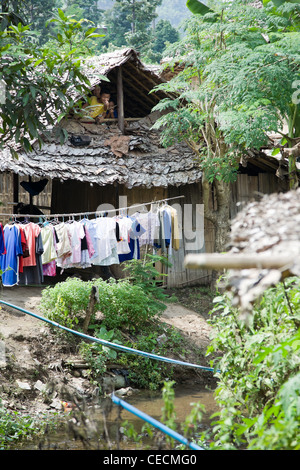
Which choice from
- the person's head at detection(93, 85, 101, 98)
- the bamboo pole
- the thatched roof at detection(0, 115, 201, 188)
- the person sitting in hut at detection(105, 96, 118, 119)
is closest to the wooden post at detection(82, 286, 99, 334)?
the thatched roof at detection(0, 115, 201, 188)

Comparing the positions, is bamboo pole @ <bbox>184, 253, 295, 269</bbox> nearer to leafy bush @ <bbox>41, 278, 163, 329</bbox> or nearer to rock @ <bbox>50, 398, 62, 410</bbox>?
rock @ <bbox>50, 398, 62, 410</bbox>

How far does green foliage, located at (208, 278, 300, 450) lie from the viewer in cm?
309

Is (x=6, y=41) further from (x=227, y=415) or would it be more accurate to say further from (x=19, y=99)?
(x=227, y=415)

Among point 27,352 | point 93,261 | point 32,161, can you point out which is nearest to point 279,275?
point 27,352

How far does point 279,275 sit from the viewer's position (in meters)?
2.29

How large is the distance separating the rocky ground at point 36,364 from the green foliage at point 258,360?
8.54 ft

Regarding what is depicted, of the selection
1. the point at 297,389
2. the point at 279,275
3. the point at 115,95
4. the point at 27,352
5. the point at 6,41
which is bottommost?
the point at 27,352

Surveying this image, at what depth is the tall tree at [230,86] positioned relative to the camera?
759cm

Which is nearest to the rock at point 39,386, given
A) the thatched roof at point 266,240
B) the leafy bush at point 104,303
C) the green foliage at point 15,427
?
the green foliage at point 15,427

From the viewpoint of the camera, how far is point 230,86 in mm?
8305

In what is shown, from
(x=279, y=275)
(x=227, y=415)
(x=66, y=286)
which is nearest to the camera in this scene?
(x=279, y=275)

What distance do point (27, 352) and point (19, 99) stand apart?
12.4 ft

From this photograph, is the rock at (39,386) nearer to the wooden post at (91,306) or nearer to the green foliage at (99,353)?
the green foliage at (99,353)

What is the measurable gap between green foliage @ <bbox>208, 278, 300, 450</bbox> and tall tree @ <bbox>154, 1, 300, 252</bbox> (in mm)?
4165
